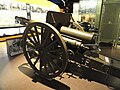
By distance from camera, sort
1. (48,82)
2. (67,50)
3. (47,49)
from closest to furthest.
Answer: (67,50) → (47,49) → (48,82)

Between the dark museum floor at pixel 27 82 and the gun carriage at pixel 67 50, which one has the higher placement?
the gun carriage at pixel 67 50

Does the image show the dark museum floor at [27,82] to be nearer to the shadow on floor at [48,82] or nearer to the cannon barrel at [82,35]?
the shadow on floor at [48,82]

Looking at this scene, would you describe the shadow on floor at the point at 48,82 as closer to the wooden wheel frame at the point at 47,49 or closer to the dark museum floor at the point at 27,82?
the dark museum floor at the point at 27,82

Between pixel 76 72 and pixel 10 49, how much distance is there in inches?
70.6

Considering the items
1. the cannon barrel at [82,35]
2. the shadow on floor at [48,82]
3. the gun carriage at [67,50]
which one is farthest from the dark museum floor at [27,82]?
the cannon barrel at [82,35]

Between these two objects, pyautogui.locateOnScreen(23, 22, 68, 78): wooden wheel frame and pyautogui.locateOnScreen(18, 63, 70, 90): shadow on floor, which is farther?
pyautogui.locateOnScreen(18, 63, 70, 90): shadow on floor

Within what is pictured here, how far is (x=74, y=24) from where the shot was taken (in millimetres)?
2793

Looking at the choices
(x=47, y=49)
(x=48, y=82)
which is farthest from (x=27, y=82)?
(x=47, y=49)

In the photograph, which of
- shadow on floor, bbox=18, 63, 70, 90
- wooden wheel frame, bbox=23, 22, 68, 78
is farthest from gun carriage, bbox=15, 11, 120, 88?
shadow on floor, bbox=18, 63, 70, 90

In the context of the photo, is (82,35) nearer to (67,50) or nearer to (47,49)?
(67,50)

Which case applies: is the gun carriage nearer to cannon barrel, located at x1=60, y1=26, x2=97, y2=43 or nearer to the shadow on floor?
cannon barrel, located at x1=60, y1=26, x2=97, y2=43

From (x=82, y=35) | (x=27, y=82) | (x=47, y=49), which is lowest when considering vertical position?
(x=27, y=82)

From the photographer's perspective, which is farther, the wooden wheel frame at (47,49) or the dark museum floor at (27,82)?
the dark museum floor at (27,82)

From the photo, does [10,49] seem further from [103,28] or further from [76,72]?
[103,28]
